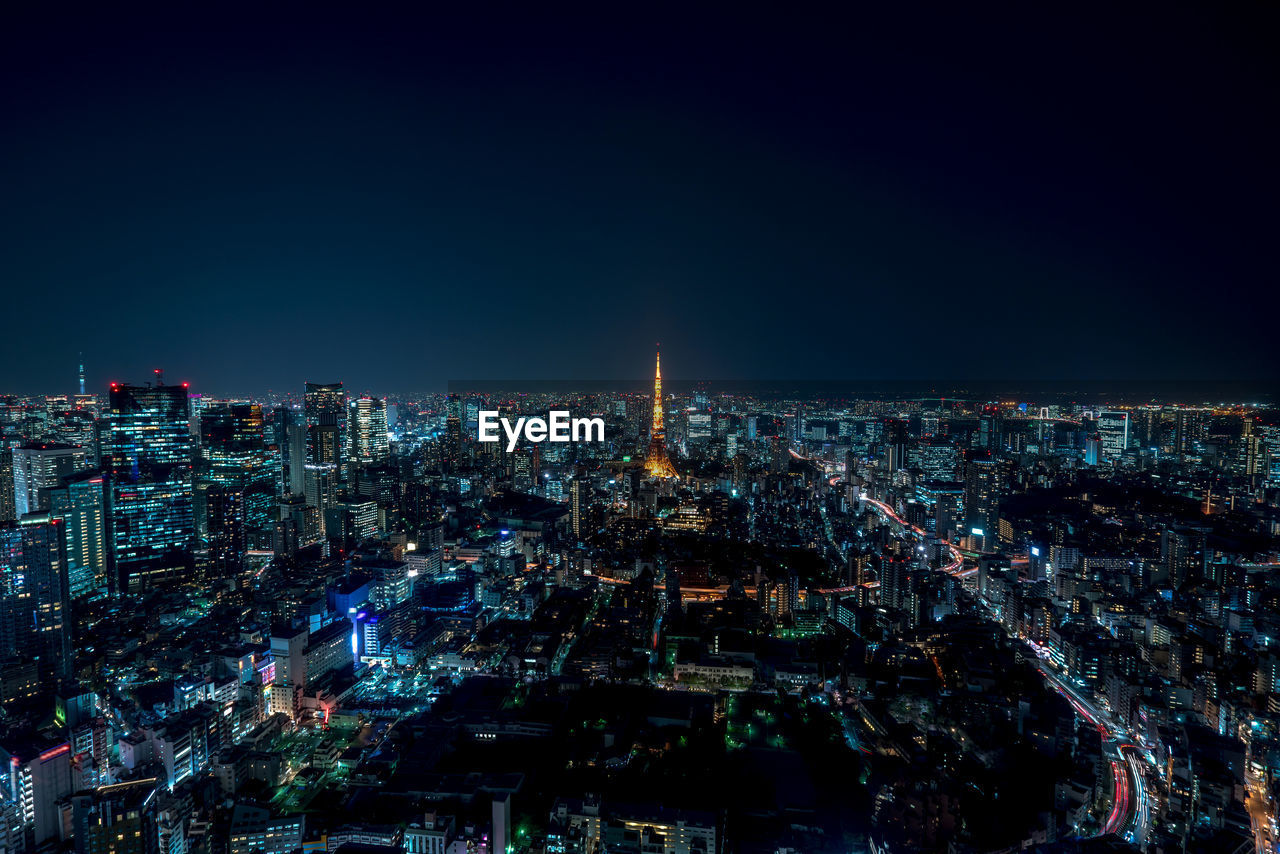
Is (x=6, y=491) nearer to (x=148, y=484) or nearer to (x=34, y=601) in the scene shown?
(x=148, y=484)

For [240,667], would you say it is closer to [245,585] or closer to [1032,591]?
[245,585]

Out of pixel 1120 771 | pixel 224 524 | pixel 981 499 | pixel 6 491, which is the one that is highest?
pixel 6 491

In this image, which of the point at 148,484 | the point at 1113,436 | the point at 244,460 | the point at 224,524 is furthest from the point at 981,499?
the point at 244,460

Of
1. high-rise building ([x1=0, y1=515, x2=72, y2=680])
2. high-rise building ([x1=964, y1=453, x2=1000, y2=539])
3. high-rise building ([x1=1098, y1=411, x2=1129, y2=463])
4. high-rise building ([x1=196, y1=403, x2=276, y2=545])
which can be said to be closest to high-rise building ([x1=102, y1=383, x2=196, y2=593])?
high-rise building ([x1=196, y1=403, x2=276, y2=545])

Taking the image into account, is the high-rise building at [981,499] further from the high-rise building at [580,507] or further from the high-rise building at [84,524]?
the high-rise building at [84,524]

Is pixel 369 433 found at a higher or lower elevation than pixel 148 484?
higher

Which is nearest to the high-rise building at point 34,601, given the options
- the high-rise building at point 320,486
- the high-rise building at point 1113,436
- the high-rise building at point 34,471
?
the high-rise building at point 34,471
